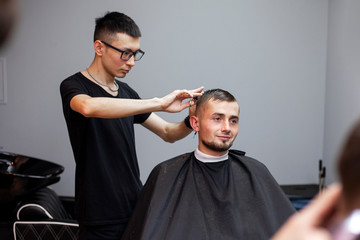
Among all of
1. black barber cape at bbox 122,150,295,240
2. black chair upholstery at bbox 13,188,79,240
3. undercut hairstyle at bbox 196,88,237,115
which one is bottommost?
black chair upholstery at bbox 13,188,79,240

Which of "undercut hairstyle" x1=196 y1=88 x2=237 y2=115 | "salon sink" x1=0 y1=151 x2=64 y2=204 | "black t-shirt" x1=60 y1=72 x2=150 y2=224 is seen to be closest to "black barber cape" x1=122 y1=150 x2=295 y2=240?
"black t-shirt" x1=60 y1=72 x2=150 y2=224

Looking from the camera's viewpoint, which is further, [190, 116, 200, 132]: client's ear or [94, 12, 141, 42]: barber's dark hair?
[190, 116, 200, 132]: client's ear

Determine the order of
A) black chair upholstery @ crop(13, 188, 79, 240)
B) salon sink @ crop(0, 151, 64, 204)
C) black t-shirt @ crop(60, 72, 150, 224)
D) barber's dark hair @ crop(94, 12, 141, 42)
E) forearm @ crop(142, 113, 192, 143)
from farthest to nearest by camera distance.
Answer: salon sink @ crop(0, 151, 64, 204) < black chair upholstery @ crop(13, 188, 79, 240) < forearm @ crop(142, 113, 192, 143) < barber's dark hair @ crop(94, 12, 141, 42) < black t-shirt @ crop(60, 72, 150, 224)

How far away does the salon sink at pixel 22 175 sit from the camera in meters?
2.93

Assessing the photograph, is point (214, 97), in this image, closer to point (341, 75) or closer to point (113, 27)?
point (113, 27)

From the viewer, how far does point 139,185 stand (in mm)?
2146

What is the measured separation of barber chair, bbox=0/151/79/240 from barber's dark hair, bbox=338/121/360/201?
2505mm

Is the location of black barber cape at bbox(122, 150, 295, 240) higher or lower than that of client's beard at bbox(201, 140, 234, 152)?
lower

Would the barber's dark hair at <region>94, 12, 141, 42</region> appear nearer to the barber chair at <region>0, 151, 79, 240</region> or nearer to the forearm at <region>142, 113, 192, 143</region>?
the forearm at <region>142, 113, 192, 143</region>

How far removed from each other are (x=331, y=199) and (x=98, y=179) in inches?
65.4

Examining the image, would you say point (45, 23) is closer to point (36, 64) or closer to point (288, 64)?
point (36, 64)

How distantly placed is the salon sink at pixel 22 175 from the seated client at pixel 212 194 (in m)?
1.27

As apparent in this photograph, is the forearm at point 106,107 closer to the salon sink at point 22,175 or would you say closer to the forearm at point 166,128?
the forearm at point 166,128

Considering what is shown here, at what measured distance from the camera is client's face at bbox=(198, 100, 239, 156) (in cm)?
212
